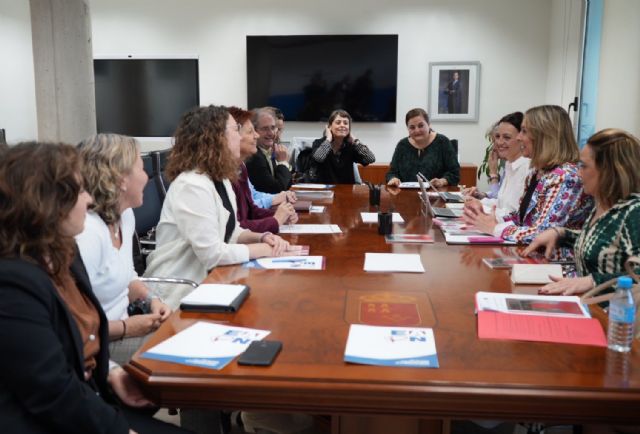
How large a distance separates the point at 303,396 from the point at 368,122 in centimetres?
652

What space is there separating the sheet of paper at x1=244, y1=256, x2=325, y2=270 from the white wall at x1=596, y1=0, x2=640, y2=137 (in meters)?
3.65

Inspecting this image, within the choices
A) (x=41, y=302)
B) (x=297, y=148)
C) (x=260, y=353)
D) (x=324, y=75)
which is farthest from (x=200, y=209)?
(x=324, y=75)

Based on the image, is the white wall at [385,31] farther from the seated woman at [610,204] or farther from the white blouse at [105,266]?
the white blouse at [105,266]

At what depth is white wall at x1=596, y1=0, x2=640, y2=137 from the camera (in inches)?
195

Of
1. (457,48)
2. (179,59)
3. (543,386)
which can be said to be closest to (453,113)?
(457,48)

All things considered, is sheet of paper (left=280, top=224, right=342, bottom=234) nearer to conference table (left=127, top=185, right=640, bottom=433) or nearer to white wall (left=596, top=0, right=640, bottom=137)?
conference table (left=127, top=185, right=640, bottom=433)

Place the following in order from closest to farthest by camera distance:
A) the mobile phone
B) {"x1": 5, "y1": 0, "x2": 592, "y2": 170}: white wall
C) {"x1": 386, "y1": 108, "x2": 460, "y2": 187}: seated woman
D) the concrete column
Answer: the mobile phone, the concrete column, {"x1": 386, "y1": 108, "x2": 460, "y2": 187}: seated woman, {"x1": 5, "y1": 0, "x2": 592, "y2": 170}: white wall

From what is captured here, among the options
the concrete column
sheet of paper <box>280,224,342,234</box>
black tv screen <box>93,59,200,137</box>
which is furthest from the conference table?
black tv screen <box>93,59,200,137</box>

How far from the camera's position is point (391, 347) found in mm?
1481

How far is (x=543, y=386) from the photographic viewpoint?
1291 mm

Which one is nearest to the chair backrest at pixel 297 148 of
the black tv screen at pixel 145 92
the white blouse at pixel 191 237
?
the black tv screen at pixel 145 92

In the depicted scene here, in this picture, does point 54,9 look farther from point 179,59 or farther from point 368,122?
point 368,122

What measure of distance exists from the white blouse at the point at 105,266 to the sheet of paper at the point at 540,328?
118cm

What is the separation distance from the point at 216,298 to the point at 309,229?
1291mm
